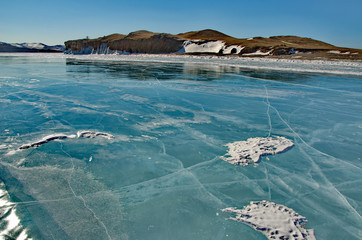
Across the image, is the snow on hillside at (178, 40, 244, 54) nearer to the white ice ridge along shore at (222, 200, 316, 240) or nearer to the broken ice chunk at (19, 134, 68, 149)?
the broken ice chunk at (19, 134, 68, 149)

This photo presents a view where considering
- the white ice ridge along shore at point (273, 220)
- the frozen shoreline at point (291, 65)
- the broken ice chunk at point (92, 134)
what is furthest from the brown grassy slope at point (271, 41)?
the white ice ridge along shore at point (273, 220)

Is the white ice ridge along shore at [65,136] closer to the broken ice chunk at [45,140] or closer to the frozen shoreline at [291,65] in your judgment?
the broken ice chunk at [45,140]

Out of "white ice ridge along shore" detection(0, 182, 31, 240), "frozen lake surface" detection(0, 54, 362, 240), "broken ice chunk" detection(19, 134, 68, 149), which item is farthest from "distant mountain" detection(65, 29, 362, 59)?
"white ice ridge along shore" detection(0, 182, 31, 240)

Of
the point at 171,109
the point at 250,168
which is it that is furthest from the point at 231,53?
the point at 250,168

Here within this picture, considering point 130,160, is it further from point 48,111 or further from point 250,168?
point 48,111

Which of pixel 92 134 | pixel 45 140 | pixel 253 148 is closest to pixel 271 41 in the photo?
pixel 253 148

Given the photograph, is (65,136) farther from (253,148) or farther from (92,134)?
(253,148)
